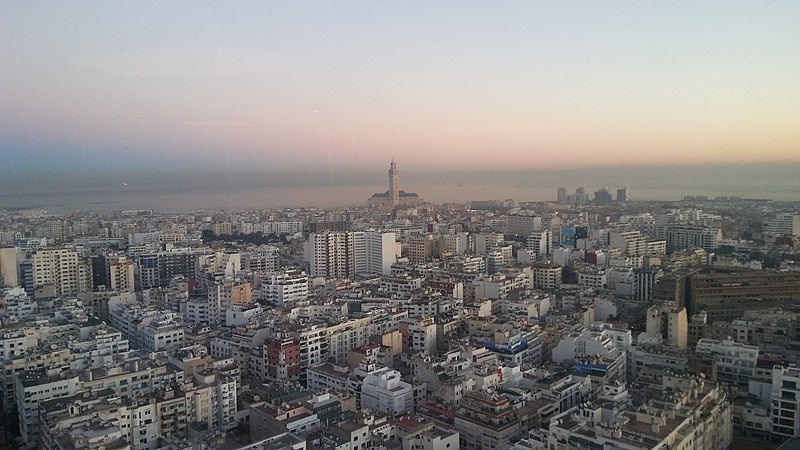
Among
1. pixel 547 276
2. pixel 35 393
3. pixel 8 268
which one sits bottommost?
pixel 547 276

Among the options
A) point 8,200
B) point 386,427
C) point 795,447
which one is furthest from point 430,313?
point 8,200

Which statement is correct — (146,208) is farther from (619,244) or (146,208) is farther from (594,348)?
(619,244)

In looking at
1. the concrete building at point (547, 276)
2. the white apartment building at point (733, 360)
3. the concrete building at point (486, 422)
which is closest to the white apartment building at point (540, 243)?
the concrete building at point (547, 276)

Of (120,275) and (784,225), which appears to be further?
(120,275)

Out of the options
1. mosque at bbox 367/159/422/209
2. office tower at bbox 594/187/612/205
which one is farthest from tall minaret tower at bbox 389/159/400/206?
office tower at bbox 594/187/612/205

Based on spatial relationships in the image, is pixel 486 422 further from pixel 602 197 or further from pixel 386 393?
pixel 602 197

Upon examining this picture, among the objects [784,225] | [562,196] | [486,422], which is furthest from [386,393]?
[562,196]

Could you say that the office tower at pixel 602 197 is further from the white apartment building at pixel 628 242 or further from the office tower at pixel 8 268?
the office tower at pixel 8 268

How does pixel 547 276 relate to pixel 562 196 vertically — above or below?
below
